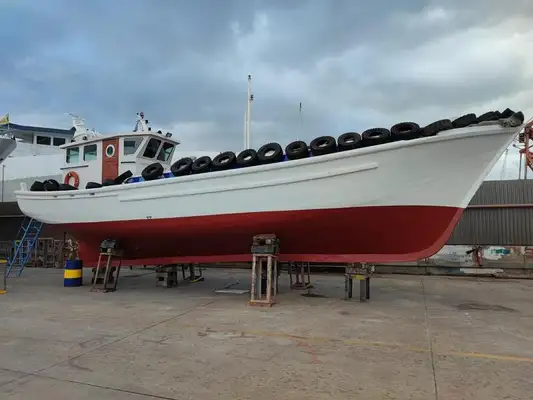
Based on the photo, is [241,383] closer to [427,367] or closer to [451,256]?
[427,367]

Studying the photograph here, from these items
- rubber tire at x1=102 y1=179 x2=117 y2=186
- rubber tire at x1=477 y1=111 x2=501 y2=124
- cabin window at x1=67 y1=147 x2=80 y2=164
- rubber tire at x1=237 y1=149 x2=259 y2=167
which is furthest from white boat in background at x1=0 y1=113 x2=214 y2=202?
rubber tire at x1=477 y1=111 x2=501 y2=124

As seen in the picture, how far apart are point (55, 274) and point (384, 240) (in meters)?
12.1

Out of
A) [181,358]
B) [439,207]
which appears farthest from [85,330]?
[439,207]

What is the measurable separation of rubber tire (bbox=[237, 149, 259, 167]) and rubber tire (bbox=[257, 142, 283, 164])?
9cm

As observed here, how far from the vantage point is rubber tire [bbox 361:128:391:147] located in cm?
747

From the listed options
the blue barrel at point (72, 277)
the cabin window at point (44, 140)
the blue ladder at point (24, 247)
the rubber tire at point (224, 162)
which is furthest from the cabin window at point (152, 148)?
the cabin window at point (44, 140)

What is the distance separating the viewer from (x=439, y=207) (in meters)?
7.52

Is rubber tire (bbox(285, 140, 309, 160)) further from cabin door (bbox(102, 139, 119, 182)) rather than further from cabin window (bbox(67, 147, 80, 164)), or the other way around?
cabin window (bbox(67, 147, 80, 164))

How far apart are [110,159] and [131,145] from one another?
688 mm

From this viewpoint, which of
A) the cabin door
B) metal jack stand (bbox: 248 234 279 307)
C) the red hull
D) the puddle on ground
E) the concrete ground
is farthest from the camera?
the cabin door

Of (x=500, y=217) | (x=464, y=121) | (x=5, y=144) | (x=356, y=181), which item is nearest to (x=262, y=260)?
(x=356, y=181)

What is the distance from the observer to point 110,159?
35.6ft

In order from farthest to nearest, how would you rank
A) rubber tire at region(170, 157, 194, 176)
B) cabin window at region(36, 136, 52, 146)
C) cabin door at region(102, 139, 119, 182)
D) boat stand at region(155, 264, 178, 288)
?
cabin window at region(36, 136, 52, 146) → boat stand at region(155, 264, 178, 288) → cabin door at region(102, 139, 119, 182) → rubber tire at region(170, 157, 194, 176)

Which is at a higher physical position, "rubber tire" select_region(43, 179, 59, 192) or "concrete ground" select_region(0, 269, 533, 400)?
"rubber tire" select_region(43, 179, 59, 192)
